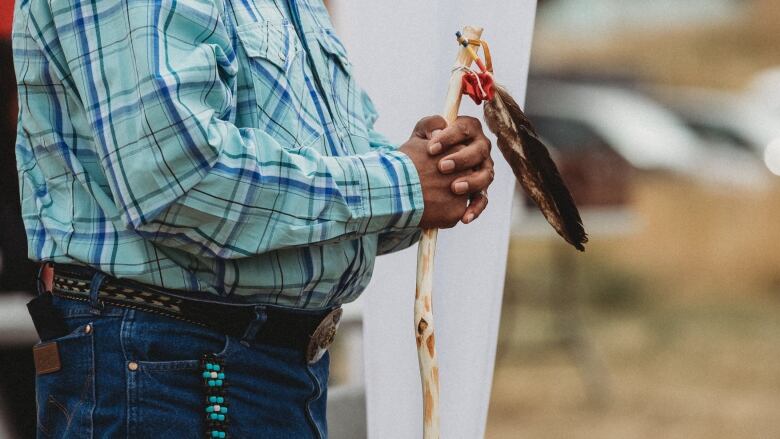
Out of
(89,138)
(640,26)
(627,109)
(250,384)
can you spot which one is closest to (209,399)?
(250,384)

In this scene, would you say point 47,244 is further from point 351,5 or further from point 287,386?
point 351,5

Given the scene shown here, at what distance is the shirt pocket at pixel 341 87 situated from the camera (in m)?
1.54

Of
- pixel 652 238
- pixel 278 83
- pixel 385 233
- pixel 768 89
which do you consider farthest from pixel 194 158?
pixel 768 89

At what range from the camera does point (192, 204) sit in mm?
1225

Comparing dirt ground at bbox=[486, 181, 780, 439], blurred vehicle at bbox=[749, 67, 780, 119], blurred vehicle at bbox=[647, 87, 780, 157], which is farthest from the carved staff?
blurred vehicle at bbox=[749, 67, 780, 119]

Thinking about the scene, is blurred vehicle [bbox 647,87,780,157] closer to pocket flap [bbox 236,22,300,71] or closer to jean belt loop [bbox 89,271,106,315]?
pocket flap [bbox 236,22,300,71]

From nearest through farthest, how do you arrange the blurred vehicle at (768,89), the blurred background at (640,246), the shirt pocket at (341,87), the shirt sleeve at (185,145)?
the shirt sleeve at (185,145), the shirt pocket at (341,87), the blurred background at (640,246), the blurred vehicle at (768,89)

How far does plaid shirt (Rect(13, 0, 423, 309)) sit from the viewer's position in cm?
120

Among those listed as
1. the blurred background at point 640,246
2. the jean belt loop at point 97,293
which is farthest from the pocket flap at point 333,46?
the blurred background at point 640,246

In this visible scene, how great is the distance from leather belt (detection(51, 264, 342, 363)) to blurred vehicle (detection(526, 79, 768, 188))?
688 cm

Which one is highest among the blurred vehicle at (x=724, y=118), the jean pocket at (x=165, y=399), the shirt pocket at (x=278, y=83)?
the blurred vehicle at (x=724, y=118)

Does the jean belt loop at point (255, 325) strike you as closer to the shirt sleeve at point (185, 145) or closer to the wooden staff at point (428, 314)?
the shirt sleeve at point (185, 145)

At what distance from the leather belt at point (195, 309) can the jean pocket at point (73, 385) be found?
5 centimetres

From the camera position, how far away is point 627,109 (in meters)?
9.71
